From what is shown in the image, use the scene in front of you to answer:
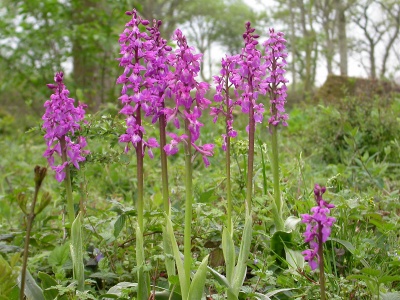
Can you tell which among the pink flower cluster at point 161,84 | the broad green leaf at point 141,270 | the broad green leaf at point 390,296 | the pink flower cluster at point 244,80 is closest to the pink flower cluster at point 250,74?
the pink flower cluster at point 244,80

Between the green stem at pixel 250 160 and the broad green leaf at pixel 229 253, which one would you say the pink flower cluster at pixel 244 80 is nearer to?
the green stem at pixel 250 160

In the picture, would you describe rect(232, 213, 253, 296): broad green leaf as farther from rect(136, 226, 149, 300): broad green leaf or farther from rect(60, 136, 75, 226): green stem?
rect(60, 136, 75, 226): green stem

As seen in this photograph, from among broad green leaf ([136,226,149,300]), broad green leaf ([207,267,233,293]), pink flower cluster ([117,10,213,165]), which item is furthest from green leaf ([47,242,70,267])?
broad green leaf ([207,267,233,293])

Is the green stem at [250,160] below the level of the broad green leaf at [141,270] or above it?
above

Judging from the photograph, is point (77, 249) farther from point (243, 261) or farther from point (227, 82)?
point (227, 82)

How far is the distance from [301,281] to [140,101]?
99 cm

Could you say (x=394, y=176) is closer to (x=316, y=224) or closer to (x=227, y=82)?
(x=227, y=82)

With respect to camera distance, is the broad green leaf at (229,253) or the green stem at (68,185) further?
the green stem at (68,185)

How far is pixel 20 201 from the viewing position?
1049 millimetres

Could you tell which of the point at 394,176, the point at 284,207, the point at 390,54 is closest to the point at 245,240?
the point at 284,207

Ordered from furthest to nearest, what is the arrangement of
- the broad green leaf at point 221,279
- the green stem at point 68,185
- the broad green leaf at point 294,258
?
the broad green leaf at point 294,258 → the green stem at point 68,185 → the broad green leaf at point 221,279

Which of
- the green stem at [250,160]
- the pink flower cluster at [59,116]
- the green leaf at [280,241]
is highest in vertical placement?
the pink flower cluster at [59,116]

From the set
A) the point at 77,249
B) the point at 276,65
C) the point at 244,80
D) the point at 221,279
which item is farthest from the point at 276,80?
the point at 77,249

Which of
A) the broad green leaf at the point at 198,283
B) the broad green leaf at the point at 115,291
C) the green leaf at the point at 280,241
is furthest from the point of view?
the green leaf at the point at 280,241
